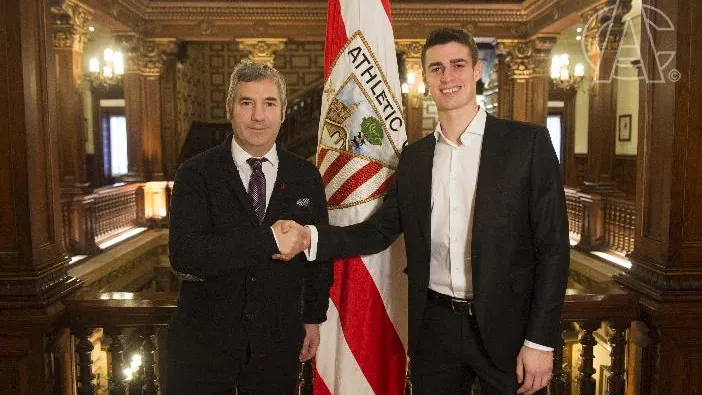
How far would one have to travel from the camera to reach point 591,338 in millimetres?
2582

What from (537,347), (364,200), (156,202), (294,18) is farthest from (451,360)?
(156,202)

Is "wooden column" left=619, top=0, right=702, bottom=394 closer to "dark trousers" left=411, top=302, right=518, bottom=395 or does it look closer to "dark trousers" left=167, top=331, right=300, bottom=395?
"dark trousers" left=411, top=302, right=518, bottom=395

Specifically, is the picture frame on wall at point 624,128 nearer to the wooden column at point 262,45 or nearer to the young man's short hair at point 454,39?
the wooden column at point 262,45

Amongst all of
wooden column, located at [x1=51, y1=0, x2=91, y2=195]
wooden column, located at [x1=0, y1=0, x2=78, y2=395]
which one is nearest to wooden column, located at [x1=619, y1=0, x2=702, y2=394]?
wooden column, located at [x1=0, y1=0, x2=78, y2=395]

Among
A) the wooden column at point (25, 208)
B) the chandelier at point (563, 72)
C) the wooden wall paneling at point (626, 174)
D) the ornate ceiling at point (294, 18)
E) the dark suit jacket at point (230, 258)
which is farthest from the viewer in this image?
the wooden wall paneling at point (626, 174)

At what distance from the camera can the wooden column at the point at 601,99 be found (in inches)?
331

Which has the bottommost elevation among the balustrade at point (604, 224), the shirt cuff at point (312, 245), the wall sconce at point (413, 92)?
the balustrade at point (604, 224)

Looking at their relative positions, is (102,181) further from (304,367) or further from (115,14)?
(304,367)

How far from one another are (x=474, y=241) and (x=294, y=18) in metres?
10.0

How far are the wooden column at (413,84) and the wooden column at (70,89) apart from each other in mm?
5867

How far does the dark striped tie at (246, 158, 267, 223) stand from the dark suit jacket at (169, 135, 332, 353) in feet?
0.09

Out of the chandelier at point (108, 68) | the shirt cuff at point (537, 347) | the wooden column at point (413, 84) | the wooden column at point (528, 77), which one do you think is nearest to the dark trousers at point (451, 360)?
the shirt cuff at point (537, 347)

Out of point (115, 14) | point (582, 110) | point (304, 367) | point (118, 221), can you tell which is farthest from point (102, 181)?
point (304, 367)

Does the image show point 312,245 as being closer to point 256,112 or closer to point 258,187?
point 258,187
